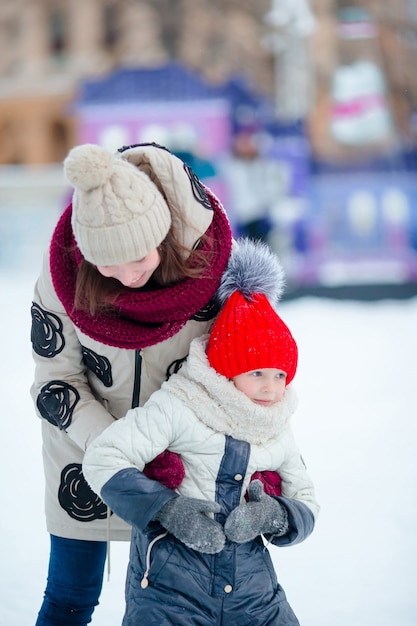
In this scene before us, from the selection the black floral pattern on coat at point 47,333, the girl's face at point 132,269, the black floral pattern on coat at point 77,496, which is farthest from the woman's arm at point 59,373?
the girl's face at point 132,269

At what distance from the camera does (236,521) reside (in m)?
1.35

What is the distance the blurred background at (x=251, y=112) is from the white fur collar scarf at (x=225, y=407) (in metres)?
4.96

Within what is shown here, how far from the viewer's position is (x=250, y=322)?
1.40 m

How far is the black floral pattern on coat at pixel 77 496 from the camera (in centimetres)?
163

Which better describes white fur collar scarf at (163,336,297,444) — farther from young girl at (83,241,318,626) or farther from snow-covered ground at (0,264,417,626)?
snow-covered ground at (0,264,417,626)

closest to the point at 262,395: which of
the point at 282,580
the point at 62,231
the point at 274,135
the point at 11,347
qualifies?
the point at 62,231

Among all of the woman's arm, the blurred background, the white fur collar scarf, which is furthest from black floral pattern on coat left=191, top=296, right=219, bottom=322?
the blurred background

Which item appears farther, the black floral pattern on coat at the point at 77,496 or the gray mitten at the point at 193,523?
the black floral pattern on coat at the point at 77,496

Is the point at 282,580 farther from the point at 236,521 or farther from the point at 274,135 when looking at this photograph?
the point at 274,135

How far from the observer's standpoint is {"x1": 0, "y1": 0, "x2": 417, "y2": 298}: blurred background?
6520mm

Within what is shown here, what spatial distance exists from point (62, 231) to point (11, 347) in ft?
11.4

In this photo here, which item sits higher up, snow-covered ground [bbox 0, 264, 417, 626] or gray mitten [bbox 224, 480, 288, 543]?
gray mitten [bbox 224, 480, 288, 543]

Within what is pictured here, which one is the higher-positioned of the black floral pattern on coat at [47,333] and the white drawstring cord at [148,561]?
the black floral pattern on coat at [47,333]

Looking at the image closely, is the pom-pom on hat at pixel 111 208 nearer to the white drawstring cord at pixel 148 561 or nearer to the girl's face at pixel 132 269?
the girl's face at pixel 132 269
